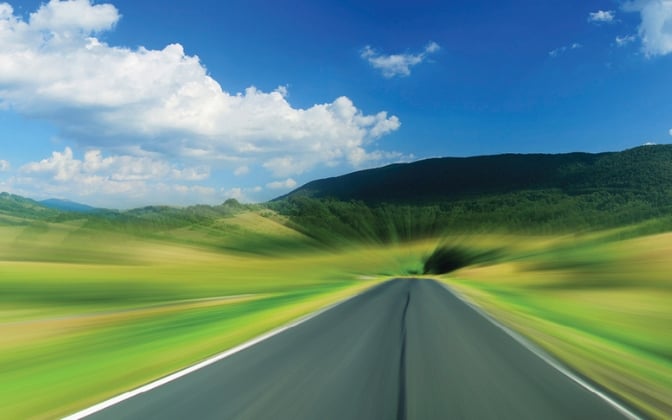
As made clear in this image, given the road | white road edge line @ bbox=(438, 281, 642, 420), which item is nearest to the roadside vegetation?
white road edge line @ bbox=(438, 281, 642, 420)

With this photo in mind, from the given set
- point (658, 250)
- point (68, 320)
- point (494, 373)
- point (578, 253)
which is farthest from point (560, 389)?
point (578, 253)

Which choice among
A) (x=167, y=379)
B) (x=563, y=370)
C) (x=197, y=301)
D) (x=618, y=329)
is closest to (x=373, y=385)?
(x=167, y=379)

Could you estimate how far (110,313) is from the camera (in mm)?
27047

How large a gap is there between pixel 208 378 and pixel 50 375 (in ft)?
11.8

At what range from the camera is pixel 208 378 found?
9.38 meters

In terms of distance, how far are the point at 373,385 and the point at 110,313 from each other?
71.3 ft

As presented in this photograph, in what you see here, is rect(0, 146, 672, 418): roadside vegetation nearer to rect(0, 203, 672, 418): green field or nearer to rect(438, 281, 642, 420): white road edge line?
rect(0, 203, 672, 418): green field

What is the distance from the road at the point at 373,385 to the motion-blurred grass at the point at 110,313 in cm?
147

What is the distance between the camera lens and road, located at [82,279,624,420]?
7371mm

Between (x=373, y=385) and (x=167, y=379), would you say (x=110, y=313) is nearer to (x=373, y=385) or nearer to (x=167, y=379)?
(x=167, y=379)

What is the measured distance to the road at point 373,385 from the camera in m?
7.37

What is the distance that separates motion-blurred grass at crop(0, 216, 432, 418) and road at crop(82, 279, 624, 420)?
147 cm

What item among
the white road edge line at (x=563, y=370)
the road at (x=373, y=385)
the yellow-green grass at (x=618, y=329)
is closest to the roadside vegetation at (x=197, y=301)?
the yellow-green grass at (x=618, y=329)

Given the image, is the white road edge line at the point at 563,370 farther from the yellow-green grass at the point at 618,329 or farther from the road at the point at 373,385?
the yellow-green grass at the point at 618,329
